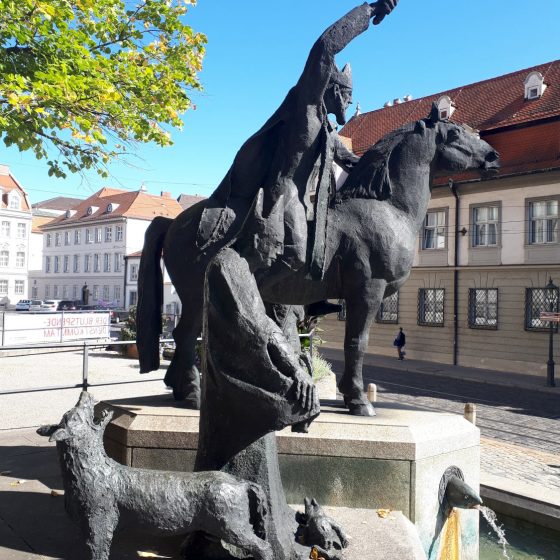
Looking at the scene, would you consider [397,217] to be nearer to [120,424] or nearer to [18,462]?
[120,424]

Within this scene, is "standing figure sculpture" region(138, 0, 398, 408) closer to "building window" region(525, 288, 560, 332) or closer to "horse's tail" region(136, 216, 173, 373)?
"horse's tail" region(136, 216, 173, 373)

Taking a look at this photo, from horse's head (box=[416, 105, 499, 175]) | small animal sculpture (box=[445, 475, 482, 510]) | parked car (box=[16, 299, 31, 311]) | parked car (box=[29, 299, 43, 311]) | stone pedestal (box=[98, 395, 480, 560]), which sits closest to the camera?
stone pedestal (box=[98, 395, 480, 560])

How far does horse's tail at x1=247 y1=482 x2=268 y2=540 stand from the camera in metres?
2.94

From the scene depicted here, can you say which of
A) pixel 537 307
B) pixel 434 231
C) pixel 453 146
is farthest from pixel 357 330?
pixel 434 231

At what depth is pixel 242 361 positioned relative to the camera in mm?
2887

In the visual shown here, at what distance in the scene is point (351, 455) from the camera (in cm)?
428

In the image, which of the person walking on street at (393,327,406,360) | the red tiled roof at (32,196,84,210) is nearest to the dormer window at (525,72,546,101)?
the person walking on street at (393,327,406,360)

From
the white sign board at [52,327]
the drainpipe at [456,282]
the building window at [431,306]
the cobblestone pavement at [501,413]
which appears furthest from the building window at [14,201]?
the drainpipe at [456,282]

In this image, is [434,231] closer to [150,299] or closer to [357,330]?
[357,330]

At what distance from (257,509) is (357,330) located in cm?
236

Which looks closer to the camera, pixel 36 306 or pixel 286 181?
pixel 286 181

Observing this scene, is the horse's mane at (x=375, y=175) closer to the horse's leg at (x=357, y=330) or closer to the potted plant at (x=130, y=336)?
the horse's leg at (x=357, y=330)

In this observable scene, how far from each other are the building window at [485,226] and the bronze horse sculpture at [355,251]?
19374 mm

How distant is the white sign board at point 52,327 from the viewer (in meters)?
17.9
